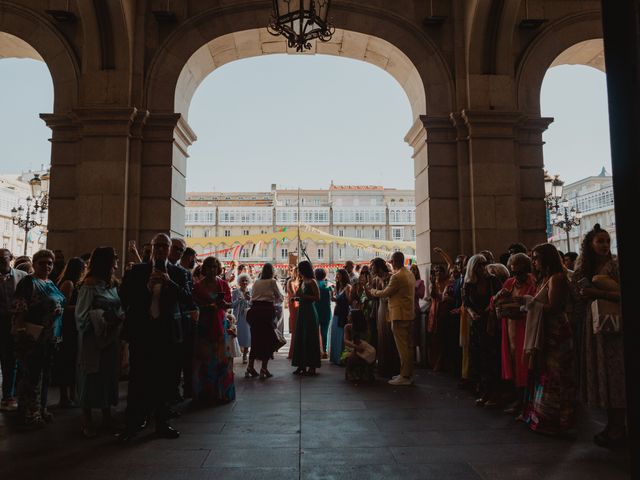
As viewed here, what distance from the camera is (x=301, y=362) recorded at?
782 centimetres

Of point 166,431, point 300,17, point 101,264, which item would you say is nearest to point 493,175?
point 300,17

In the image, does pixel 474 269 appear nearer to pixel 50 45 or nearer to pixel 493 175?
pixel 493 175

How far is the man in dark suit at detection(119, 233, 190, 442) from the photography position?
4.48 metres

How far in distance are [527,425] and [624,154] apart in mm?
4031

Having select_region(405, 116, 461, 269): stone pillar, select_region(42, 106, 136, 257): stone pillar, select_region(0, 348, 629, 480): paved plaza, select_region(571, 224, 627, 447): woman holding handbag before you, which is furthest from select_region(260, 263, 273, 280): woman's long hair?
select_region(571, 224, 627, 447): woman holding handbag

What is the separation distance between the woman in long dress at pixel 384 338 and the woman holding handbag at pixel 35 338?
4461mm

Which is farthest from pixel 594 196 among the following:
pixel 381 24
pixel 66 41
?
pixel 66 41

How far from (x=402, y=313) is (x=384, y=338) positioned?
3.04ft

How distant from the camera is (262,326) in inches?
300

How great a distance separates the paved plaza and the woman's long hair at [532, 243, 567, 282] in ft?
4.94

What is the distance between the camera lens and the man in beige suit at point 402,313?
275 inches

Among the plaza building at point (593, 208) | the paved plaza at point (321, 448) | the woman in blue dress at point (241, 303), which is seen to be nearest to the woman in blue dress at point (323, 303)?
the woman in blue dress at point (241, 303)

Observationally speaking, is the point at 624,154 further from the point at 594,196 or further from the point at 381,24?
the point at 594,196

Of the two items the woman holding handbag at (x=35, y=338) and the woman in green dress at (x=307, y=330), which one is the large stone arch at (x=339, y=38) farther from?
the woman holding handbag at (x=35, y=338)
